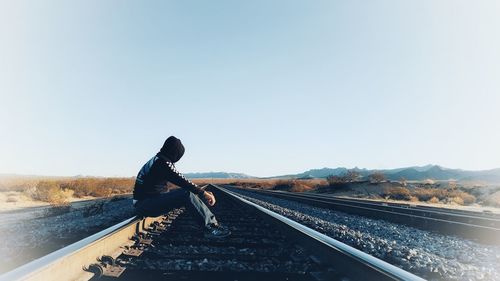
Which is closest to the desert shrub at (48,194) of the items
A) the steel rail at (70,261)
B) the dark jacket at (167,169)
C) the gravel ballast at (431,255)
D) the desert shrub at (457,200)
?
the gravel ballast at (431,255)

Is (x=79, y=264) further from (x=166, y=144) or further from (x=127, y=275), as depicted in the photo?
(x=166, y=144)

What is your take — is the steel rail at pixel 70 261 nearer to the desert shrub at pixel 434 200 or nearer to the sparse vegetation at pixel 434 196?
the desert shrub at pixel 434 200

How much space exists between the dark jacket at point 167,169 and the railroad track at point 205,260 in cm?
66

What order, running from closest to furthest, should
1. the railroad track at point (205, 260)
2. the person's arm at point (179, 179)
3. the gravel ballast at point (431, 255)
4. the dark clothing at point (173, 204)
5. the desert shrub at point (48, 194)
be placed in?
the railroad track at point (205, 260)
the gravel ballast at point (431, 255)
the person's arm at point (179, 179)
the dark clothing at point (173, 204)
the desert shrub at point (48, 194)

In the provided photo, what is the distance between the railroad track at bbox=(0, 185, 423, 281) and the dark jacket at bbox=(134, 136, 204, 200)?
66 cm

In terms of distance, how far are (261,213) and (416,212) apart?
6.94 metres

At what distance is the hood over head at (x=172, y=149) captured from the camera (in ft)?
16.3

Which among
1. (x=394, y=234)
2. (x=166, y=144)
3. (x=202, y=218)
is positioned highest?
(x=166, y=144)

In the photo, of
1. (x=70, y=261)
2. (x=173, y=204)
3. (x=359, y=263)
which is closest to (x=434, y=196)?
(x=173, y=204)

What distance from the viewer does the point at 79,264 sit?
325 centimetres

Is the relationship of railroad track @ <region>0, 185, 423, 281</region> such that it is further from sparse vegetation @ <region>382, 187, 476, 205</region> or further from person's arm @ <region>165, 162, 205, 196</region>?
sparse vegetation @ <region>382, 187, 476, 205</region>

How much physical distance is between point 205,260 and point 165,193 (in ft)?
5.32

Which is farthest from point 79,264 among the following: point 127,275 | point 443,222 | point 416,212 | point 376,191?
point 376,191

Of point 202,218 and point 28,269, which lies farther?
point 202,218
